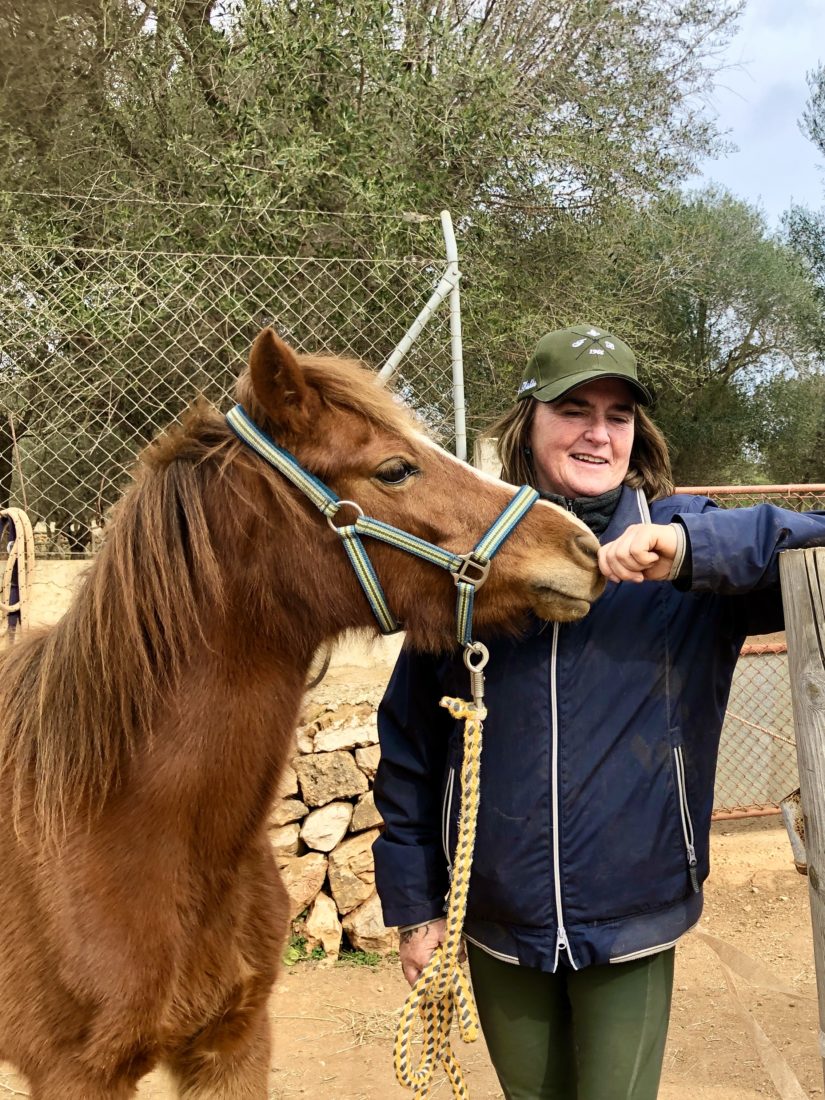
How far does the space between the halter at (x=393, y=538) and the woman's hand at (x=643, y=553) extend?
0.78 ft

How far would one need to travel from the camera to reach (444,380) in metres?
4.70

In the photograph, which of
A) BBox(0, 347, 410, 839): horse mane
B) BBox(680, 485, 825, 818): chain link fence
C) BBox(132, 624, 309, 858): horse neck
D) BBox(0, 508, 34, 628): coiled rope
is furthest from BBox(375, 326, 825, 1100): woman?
BBox(680, 485, 825, 818): chain link fence

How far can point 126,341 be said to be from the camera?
186 inches

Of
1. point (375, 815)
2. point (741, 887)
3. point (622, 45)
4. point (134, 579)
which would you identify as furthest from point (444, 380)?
point (622, 45)

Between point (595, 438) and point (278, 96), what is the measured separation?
5483 mm

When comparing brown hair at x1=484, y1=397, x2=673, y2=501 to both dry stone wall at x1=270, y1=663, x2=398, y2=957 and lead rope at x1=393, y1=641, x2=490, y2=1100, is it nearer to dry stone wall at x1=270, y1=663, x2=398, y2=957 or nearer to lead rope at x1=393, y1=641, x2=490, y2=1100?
lead rope at x1=393, y1=641, x2=490, y2=1100

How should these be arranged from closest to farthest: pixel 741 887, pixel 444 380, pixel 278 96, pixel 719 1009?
pixel 719 1009
pixel 444 380
pixel 741 887
pixel 278 96

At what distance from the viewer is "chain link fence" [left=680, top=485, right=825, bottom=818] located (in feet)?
17.6

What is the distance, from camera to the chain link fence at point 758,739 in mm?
5355

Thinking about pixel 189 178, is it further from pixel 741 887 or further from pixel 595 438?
pixel 741 887

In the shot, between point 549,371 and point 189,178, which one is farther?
point 189,178

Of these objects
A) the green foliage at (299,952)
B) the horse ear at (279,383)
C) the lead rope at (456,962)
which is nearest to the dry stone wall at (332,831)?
the green foliage at (299,952)

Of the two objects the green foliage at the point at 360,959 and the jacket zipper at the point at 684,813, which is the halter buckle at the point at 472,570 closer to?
the jacket zipper at the point at 684,813

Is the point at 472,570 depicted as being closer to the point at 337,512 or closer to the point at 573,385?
the point at 337,512
